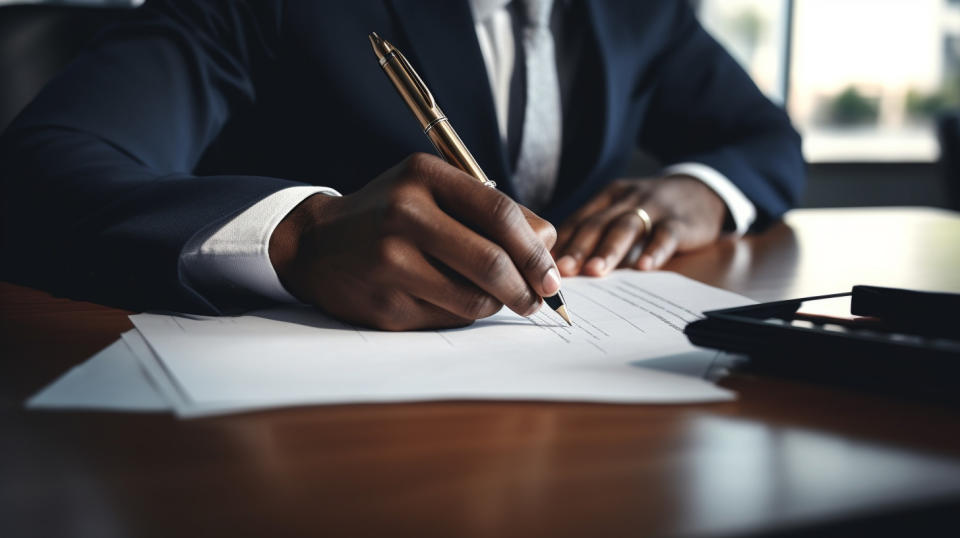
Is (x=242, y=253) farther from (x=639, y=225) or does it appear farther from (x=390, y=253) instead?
(x=639, y=225)

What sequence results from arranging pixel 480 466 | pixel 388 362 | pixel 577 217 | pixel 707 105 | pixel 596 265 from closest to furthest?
1. pixel 480 466
2. pixel 388 362
3. pixel 596 265
4. pixel 577 217
5. pixel 707 105

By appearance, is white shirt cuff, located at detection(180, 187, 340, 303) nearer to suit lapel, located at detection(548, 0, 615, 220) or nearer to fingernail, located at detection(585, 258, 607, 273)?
fingernail, located at detection(585, 258, 607, 273)

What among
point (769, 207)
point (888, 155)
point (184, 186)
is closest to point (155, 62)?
point (184, 186)

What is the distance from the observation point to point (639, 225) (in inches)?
28.6

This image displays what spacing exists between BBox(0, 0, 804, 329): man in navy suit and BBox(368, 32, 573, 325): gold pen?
5 centimetres

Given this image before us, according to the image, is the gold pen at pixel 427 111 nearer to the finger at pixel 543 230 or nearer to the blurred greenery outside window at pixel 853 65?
the finger at pixel 543 230

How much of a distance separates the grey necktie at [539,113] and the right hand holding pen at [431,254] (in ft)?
1.73

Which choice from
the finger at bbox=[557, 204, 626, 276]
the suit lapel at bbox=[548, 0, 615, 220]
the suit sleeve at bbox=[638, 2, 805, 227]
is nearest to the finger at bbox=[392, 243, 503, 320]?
the finger at bbox=[557, 204, 626, 276]

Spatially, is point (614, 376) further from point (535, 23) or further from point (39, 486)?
point (535, 23)

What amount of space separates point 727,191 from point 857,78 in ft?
7.87

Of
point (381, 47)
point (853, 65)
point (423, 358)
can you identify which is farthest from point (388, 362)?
point (853, 65)

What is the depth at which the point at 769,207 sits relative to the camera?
96cm

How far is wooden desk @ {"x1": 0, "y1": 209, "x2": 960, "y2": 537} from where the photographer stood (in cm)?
23

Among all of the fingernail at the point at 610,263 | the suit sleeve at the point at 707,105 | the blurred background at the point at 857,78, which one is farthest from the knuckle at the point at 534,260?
the blurred background at the point at 857,78
